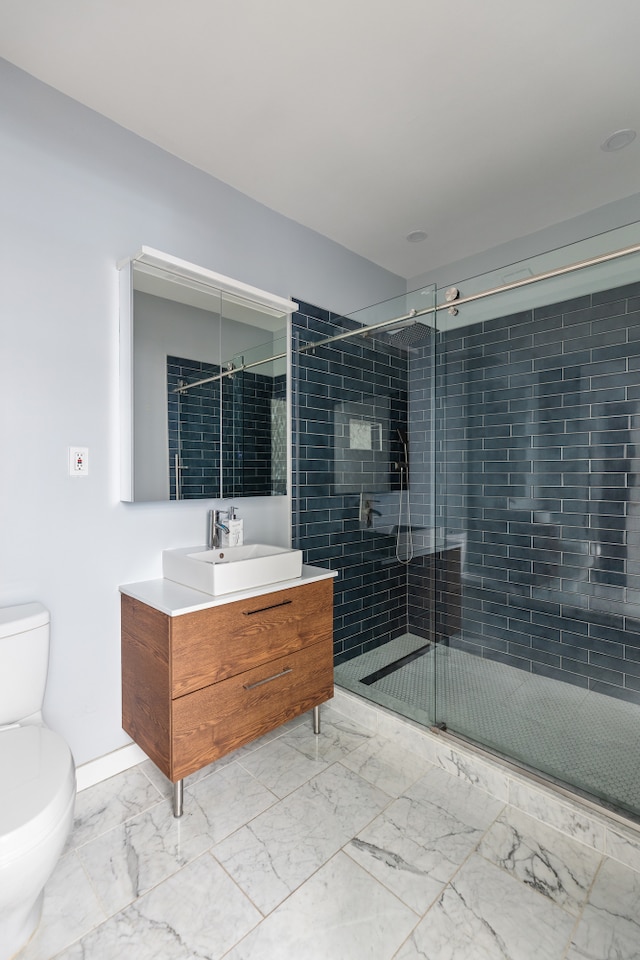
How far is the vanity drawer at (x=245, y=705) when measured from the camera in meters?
1.58

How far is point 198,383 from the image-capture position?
2.06 meters

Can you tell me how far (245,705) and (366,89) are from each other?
2318 millimetres

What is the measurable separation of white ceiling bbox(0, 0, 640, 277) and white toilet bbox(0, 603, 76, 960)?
1885 millimetres

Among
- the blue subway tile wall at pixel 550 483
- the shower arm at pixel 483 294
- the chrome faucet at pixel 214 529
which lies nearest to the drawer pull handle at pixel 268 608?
the chrome faucet at pixel 214 529

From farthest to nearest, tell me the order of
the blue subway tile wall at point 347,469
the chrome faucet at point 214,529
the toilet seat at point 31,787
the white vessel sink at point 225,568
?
the blue subway tile wall at point 347,469
the chrome faucet at point 214,529
the white vessel sink at point 225,568
the toilet seat at point 31,787

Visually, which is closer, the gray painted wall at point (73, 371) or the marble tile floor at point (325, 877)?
the marble tile floor at point (325, 877)

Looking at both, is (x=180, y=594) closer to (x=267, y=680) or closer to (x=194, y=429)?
(x=267, y=680)

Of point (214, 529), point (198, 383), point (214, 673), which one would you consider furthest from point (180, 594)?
point (198, 383)

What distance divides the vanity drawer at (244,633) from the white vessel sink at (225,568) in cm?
7

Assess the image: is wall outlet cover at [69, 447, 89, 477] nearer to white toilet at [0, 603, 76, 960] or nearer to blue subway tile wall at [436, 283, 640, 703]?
white toilet at [0, 603, 76, 960]

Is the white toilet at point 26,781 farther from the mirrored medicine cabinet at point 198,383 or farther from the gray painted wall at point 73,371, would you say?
Answer: the mirrored medicine cabinet at point 198,383

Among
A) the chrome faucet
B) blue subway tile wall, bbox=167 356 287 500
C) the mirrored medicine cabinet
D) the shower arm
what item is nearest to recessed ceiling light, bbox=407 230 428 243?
the shower arm

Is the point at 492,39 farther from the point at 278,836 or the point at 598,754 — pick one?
the point at 278,836

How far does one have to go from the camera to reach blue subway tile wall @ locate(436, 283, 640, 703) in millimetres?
1920
